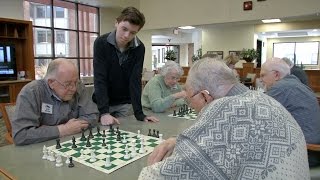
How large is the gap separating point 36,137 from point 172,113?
122 centimetres

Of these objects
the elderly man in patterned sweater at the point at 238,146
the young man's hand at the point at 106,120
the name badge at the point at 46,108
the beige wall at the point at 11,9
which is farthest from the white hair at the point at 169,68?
the beige wall at the point at 11,9

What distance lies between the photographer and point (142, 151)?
133 cm

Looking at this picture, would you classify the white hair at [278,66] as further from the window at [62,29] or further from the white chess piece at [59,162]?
the window at [62,29]

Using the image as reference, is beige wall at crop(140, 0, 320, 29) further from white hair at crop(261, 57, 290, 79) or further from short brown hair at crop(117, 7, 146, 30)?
short brown hair at crop(117, 7, 146, 30)

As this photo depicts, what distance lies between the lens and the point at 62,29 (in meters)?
6.54

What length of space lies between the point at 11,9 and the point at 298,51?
42.4ft

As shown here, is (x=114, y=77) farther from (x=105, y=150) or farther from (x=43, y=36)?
(x=43, y=36)

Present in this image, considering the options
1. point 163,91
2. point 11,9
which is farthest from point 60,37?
point 163,91

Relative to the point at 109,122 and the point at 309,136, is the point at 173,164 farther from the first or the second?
the point at 309,136

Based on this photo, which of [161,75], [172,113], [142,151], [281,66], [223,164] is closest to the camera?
[223,164]

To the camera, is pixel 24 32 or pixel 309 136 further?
pixel 24 32

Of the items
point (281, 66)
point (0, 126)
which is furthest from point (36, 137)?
point (0, 126)

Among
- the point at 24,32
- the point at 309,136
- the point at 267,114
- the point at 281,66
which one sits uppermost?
the point at 24,32

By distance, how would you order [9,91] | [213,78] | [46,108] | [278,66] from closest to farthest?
[213,78], [46,108], [278,66], [9,91]
